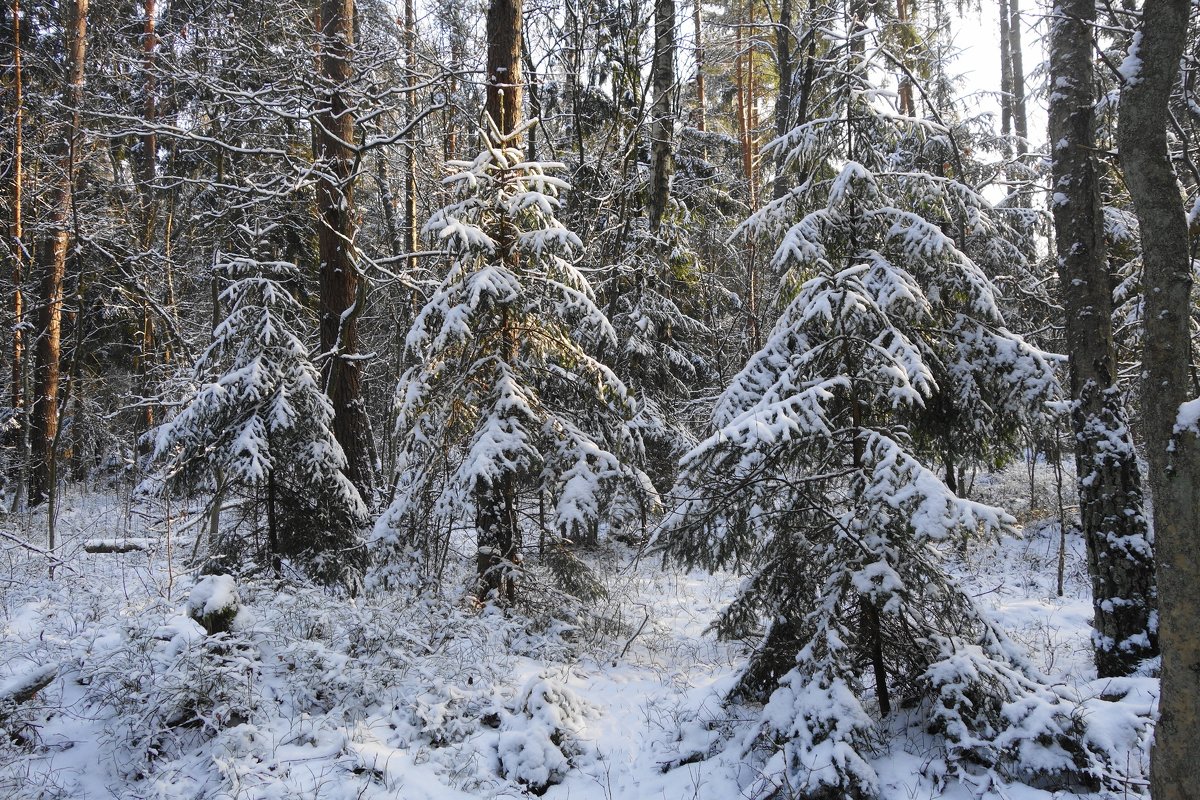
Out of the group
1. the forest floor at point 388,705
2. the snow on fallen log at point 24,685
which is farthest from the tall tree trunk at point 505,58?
the snow on fallen log at point 24,685

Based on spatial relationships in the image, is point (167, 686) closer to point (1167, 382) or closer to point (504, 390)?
point (504, 390)

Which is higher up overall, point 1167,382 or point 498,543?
point 1167,382

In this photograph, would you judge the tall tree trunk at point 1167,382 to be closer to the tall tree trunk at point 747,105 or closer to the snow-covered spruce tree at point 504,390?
the snow-covered spruce tree at point 504,390

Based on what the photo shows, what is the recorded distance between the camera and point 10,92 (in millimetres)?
11484

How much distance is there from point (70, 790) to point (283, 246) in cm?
1144

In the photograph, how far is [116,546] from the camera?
35.6 feet

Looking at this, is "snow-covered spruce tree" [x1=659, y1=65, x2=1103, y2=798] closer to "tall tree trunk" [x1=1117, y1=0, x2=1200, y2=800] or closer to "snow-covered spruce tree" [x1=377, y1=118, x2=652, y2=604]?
"tall tree trunk" [x1=1117, y1=0, x2=1200, y2=800]

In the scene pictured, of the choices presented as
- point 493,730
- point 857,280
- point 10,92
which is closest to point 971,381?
point 857,280

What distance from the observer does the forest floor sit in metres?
4.10

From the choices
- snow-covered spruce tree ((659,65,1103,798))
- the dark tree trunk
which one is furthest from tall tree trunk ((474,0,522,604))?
snow-covered spruce tree ((659,65,1103,798))

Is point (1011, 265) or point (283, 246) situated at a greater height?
point (283, 246)

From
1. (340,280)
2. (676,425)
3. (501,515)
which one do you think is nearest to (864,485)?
(501,515)

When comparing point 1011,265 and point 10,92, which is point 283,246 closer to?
point 10,92

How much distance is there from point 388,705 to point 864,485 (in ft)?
13.6
